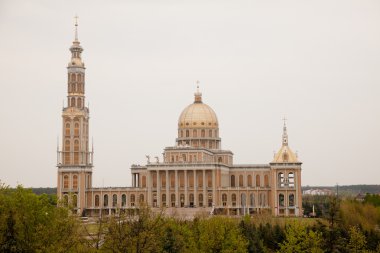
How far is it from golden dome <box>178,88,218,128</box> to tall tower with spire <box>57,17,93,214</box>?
22807 mm

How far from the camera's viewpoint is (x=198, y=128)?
15512 centimetres

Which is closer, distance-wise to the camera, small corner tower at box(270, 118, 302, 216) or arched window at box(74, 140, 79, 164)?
small corner tower at box(270, 118, 302, 216)

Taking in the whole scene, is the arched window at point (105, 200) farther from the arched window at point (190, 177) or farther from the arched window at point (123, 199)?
the arched window at point (190, 177)

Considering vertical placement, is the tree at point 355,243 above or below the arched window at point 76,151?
below

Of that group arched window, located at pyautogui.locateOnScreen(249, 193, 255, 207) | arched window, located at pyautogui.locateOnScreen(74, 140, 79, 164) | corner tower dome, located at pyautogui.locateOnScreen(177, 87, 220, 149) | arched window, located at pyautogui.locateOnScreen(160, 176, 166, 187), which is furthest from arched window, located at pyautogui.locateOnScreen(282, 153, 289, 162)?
arched window, located at pyautogui.locateOnScreen(74, 140, 79, 164)

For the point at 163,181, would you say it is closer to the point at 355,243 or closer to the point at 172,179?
the point at 172,179

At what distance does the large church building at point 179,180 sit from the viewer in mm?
137500

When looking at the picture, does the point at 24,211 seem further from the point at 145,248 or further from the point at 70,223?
the point at 145,248

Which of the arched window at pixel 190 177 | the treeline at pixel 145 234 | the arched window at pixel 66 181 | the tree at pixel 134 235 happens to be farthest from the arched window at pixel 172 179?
the tree at pixel 134 235

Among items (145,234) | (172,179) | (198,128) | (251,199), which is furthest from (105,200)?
(145,234)

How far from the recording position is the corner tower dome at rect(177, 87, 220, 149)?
155000mm

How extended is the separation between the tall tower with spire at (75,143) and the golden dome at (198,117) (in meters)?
22.8

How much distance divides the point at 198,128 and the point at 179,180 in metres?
17.2

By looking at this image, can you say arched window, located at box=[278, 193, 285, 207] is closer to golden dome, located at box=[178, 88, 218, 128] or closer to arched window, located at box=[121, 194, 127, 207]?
golden dome, located at box=[178, 88, 218, 128]
